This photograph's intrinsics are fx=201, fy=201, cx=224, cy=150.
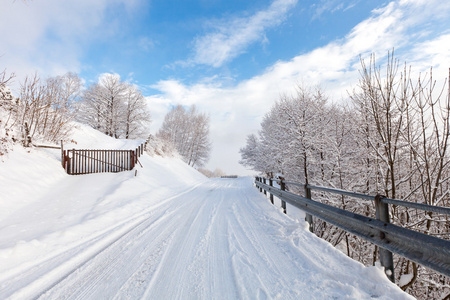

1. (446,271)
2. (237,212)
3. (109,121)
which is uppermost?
(109,121)

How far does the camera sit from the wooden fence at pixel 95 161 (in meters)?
11.8

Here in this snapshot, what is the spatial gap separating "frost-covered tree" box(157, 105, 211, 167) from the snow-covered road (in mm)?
36996

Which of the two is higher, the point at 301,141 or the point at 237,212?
the point at 301,141

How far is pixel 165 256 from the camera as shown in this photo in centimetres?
355

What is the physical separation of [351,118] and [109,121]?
3187 cm

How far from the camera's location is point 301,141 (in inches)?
513

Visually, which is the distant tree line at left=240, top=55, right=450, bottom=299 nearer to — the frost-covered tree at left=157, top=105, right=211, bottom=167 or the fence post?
the fence post

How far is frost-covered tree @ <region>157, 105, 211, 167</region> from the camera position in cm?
4148

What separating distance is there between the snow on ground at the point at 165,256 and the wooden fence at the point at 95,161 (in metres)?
4.74

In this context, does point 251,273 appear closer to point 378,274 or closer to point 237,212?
point 378,274

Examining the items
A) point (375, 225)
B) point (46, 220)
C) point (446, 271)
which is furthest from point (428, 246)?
point (46, 220)

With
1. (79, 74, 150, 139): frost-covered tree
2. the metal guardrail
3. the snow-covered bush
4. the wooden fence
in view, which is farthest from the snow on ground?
(79, 74, 150, 139): frost-covered tree

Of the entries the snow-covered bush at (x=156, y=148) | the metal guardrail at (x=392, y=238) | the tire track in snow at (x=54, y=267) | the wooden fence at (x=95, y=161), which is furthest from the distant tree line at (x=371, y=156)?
the snow-covered bush at (x=156, y=148)

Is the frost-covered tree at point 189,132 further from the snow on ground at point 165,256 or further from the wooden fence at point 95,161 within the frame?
the snow on ground at point 165,256
